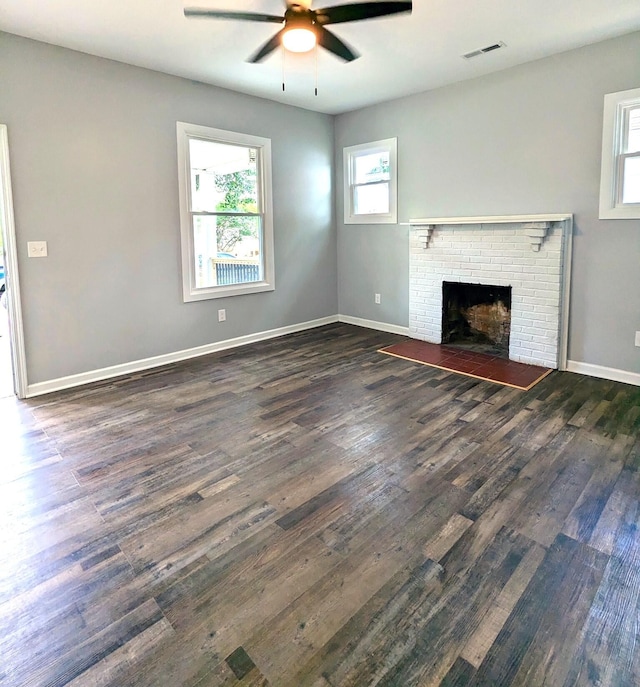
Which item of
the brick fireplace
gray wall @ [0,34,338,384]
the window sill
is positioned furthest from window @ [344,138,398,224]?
the window sill

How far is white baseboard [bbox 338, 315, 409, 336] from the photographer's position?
567 centimetres

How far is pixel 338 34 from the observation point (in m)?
3.47

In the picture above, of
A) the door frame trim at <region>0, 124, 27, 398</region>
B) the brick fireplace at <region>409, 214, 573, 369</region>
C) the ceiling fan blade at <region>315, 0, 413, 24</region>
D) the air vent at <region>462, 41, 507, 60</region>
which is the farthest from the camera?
the brick fireplace at <region>409, 214, 573, 369</region>

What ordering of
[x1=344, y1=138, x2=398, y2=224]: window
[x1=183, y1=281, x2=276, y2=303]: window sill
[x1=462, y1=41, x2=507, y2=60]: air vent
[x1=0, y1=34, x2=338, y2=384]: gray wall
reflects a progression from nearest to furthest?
[x1=0, y1=34, x2=338, y2=384]: gray wall → [x1=462, y1=41, x2=507, y2=60]: air vent → [x1=183, y1=281, x2=276, y2=303]: window sill → [x1=344, y1=138, x2=398, y2=224]: window

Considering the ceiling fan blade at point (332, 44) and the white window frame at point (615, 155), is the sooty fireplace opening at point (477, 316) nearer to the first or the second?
the white window frame at point (615, 155)

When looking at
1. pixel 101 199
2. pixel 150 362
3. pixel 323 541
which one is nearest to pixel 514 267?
pixel 323 541

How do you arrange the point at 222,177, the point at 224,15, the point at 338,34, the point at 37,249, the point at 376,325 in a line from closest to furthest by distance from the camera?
the point at 224,15
the point at 338,34
the point at 37,249
the point at 222,177
the point at 376,325

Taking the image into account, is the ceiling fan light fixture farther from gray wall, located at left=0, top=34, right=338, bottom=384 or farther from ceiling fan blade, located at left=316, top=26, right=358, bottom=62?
gray wall, located at left=0, top=34, right=338, bottom=384

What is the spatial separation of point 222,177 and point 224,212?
1.22 feet

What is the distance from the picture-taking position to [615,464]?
2580 millimetres

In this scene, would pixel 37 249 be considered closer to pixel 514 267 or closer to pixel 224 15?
pixel 224 15

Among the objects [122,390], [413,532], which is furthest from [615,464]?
[122,390]

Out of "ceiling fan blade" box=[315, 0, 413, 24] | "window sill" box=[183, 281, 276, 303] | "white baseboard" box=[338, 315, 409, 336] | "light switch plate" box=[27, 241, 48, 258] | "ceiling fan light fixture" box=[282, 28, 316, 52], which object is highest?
"ceiling fan blade" box=[315, 0, 413, 24]

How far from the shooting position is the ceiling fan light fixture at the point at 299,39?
9.57ft
